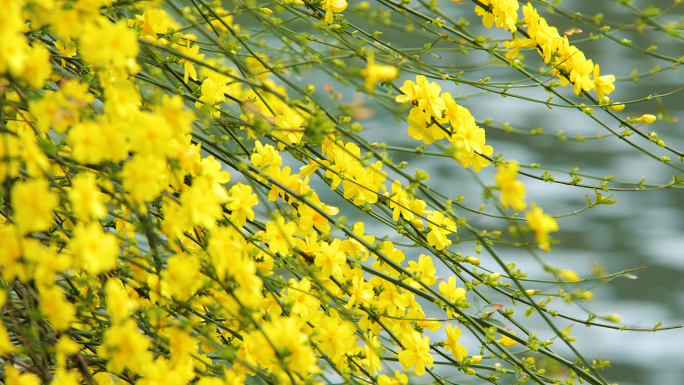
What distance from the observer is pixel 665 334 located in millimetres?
1812

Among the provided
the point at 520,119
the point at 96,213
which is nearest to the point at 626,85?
the point at 520,119

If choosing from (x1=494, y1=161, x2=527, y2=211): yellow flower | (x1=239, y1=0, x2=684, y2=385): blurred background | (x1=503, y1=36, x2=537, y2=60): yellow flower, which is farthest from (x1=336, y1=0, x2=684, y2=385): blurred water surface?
(x1=494, y1=161, x2=527, y2=211): yellow flower

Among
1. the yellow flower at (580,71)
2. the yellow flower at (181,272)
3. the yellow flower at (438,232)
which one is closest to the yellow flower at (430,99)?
the yellow flower at (438,232)

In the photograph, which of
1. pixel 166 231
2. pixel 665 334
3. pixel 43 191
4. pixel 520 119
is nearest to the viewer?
pixel 43 191

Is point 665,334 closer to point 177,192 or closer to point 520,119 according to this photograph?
point 520,119

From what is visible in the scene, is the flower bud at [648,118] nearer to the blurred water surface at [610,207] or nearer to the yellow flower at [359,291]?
the yellow flower at [359,291]

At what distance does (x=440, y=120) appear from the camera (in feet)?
2.55

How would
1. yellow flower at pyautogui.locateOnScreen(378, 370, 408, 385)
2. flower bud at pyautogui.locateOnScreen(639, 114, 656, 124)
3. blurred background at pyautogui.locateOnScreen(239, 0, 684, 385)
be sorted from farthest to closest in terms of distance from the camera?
blurred background at pyautogui.locateOnScreen(239, 0, 684, 385)
flower bud at pyautogui.locateOnScreen(639, 114, 656, 124)
yellow flower at pyautogui.locateOnScreen(378, 370, 408, 385)

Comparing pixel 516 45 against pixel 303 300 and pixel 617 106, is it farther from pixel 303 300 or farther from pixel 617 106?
pixel 303 300

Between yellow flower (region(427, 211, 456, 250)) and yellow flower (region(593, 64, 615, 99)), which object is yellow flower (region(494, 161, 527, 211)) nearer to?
yellow flower (region(427, 211, 456, 250))

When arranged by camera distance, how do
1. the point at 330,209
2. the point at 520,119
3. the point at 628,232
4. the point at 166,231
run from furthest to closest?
the point at 520,119
the point at 628,232
the point at 330,209
the point at 166,231

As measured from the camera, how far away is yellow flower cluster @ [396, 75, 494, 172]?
75 cm

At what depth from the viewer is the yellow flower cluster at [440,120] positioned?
0.75m

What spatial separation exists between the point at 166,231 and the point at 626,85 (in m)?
2.25
